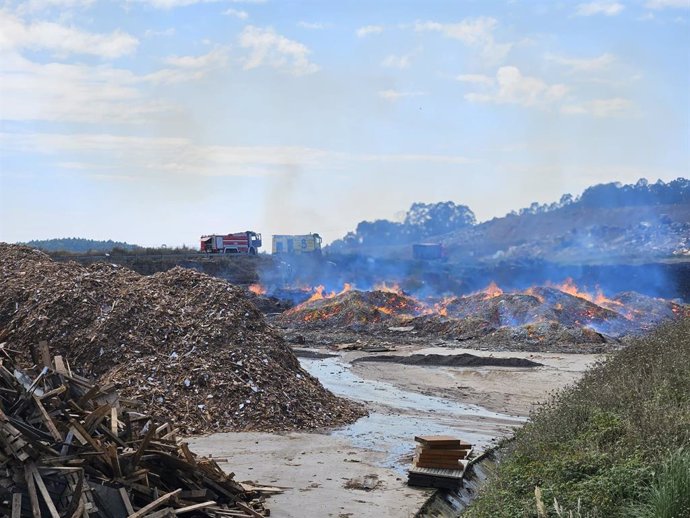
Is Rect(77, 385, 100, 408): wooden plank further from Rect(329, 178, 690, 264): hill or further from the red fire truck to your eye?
Rect(329, 178, 690, 264): hill

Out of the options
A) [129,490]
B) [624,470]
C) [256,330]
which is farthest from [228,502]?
[256,330]

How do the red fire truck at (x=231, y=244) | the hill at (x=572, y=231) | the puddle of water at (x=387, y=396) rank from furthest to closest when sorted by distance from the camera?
1. the hill at (x=572, y=231)
2. the red fire truck at (x=231, y=244)
3. the puddle of water at (x=387, y=396)

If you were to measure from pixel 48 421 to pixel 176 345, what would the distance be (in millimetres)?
8118

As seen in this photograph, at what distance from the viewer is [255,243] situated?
57.4 metres

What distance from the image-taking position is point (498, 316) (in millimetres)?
35312

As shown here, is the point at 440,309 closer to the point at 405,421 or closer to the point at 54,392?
the point at 405,421

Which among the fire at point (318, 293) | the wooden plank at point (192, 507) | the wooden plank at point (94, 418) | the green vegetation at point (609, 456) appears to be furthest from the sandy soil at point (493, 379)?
the fire at point (318, 293)

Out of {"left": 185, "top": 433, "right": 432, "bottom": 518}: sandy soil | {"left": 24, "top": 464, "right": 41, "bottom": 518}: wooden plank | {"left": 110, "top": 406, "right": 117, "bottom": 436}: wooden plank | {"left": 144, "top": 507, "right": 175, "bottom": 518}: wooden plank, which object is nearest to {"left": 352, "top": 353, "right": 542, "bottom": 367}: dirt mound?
{"left": 185, "top": 433, "right": 432, "bottom": 518}: sandy soil

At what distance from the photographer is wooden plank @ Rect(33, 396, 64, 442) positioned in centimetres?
741

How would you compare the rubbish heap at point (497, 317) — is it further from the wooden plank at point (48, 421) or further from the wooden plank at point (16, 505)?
the wooden plank at point (16, 505)

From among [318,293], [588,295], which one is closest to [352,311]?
[318,293]

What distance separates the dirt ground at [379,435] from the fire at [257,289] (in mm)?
22376

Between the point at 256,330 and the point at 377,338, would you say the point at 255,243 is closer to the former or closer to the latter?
the point at 377,338

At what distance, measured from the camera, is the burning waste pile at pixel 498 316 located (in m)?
31.8
